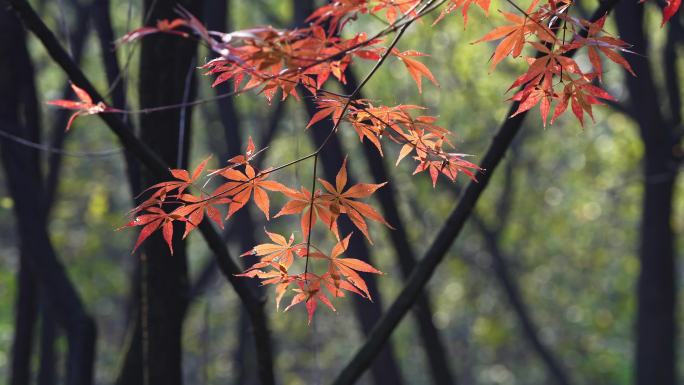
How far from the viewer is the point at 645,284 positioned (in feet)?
16.0

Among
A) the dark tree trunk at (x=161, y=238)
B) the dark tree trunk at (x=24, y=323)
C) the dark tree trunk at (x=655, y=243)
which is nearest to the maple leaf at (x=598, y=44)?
the dark tree trunk at (x=161, y=238)

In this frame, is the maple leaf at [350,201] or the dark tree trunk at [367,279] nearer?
the maple leaf at [350,201]

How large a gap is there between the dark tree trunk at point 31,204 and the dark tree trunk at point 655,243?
2995 mm

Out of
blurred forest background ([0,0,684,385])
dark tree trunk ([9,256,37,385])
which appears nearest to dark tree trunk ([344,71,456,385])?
blurred forest background ([0,0,684,385])

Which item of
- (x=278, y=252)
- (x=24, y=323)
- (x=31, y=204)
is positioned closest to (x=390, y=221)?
(x=31, y=204)

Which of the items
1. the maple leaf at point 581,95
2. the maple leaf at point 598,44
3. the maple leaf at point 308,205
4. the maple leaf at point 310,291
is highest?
the maple leaf at point 598,44

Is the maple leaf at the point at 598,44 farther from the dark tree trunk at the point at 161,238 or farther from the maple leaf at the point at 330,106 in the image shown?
the dark tree trunk at the point at 161,238

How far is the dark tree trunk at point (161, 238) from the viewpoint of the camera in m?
2.39

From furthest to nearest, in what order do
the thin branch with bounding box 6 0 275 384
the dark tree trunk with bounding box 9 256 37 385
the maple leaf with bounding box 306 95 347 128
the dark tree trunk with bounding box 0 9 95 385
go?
the dark tree trunk with bounding box 9 256 37 385, the dark tree trunk with bounding box 0 9 95 385, the thin branch with bounding box 6 0 275 384, the maple leaf with bounding box 306 95 347 128

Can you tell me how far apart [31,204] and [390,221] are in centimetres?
165

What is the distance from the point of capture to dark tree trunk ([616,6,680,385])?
14.5 ft

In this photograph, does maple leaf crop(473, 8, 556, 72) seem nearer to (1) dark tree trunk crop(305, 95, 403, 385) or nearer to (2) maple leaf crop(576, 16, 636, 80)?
(2) maple leaf crop(576, 16, 636, 80)

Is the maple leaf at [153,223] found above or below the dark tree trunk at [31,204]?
below

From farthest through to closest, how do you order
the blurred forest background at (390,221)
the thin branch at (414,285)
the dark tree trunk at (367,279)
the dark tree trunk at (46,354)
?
1. the dark tree trunk at (367,279)
2. the dark tree trunk at (46,354)
3. the blurred forest background at (390,221)
4. the thin branch at (414,285)
